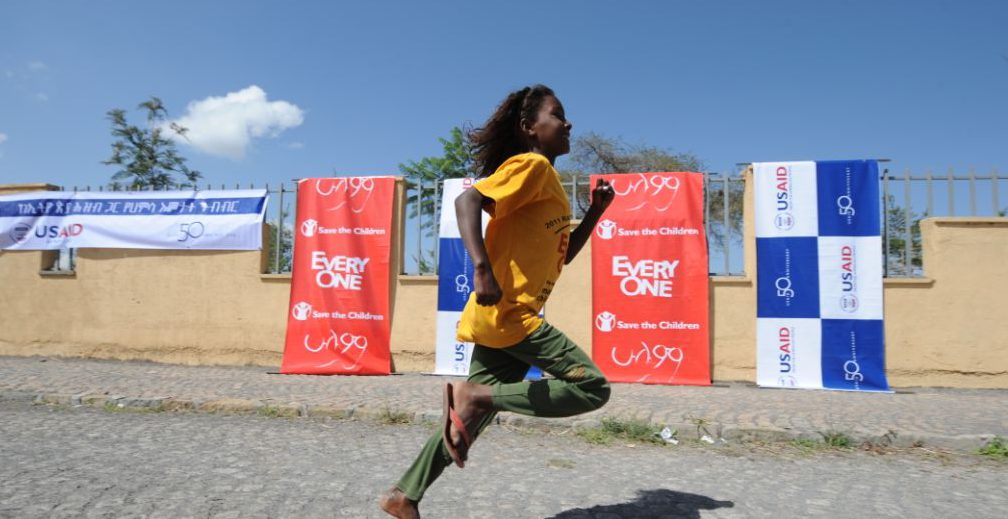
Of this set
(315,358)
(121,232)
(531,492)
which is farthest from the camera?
(121,232)

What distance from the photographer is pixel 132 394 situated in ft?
18.5

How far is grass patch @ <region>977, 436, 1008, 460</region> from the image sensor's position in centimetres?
404

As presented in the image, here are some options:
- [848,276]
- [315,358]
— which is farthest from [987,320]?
[315,358]

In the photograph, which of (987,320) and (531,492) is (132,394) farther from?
(987,320)

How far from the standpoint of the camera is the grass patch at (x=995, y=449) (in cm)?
404

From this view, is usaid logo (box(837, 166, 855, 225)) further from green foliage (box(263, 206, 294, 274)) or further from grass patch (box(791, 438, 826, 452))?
green foliage (box(263, 206, 294, 274))

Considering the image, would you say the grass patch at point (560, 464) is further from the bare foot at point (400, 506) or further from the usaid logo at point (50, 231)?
the usaid logo at point (50, 231)

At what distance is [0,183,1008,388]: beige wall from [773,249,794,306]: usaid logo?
0.29 metres

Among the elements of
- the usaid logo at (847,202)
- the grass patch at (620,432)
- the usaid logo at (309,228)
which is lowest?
the grass patch at (620,432)

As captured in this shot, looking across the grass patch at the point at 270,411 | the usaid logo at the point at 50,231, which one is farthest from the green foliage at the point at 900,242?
the usaid logo at the point at 50,231

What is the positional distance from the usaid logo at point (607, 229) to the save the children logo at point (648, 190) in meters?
0.27

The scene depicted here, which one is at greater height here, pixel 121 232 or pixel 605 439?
pixel 121 232

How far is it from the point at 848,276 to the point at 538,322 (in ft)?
18.9

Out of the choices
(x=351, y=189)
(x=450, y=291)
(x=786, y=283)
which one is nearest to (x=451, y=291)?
(x=450, y=291)
